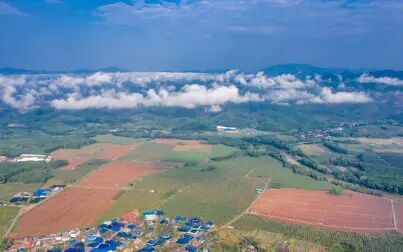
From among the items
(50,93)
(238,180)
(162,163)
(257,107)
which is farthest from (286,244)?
(50,93)

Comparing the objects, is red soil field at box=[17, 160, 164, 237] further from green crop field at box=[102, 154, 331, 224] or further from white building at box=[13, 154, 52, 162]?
white building at box=[13, 154, 52, 162]

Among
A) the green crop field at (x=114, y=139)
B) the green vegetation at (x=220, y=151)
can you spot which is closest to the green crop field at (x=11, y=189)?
the green vegetation at (x=220, y=151)

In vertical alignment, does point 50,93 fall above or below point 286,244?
above

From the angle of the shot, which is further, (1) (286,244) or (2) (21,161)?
(2) (21,161)

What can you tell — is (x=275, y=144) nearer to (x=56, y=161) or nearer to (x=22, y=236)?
(x=56, y=161)

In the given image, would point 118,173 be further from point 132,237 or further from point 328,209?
point 328,209

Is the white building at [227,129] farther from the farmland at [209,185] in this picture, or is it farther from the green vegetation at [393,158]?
the green vegetation at [393,158]

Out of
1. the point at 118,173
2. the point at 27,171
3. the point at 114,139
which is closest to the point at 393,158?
the point at 118,173
